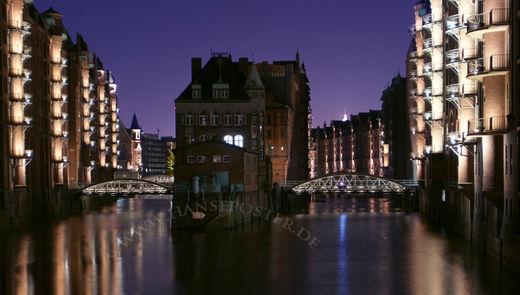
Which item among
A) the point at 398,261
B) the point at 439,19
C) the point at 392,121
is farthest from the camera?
the point at 392,121

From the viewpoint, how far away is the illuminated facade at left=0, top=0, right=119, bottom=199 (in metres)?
68.7

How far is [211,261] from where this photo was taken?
159 ft

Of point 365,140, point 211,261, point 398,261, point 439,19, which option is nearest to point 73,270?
point 211,261

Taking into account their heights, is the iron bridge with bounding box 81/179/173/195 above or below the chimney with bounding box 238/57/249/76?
below

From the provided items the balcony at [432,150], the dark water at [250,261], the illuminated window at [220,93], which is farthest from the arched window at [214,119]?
the balcony at [432,150]

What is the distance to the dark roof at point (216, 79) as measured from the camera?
9325cm

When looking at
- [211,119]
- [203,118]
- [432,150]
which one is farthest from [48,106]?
[432,150]

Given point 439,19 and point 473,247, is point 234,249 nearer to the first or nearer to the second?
point 473,247

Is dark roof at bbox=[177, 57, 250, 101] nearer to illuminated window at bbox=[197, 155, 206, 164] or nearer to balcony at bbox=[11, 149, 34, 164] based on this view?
illuminated window at bbox=[197, 155, 206, 164]

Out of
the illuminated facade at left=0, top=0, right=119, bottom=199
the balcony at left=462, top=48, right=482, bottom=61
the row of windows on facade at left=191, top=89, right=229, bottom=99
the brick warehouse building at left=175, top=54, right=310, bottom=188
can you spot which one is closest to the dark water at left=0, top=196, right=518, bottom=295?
the illuminated facade at left=0, top=0, right=119, bottom=199

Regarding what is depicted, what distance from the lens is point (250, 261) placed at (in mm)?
48281

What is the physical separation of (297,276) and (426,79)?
1978 inches

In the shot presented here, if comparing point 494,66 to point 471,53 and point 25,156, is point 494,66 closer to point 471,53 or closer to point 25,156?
point 471,53

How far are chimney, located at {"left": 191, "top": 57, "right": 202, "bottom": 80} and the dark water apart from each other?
104ft
